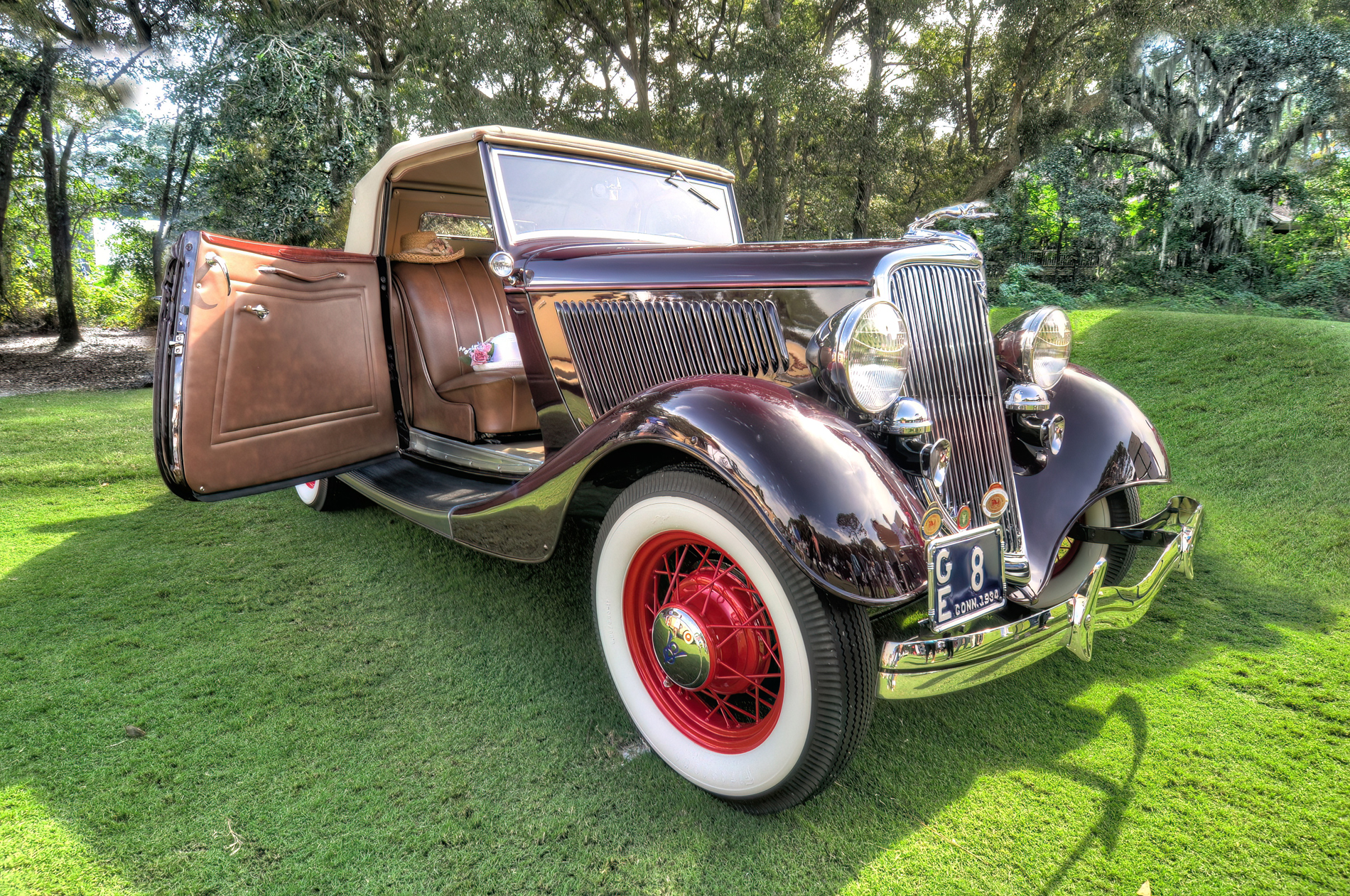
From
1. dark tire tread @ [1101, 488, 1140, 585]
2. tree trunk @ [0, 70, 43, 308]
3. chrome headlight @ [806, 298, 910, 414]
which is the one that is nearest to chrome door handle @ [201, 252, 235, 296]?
chrome headlight @ [806, 298, 910, 414]


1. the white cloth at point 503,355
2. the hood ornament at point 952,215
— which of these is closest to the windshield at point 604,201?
the white cloth at point 503,355

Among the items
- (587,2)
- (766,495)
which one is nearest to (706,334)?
(766,495)

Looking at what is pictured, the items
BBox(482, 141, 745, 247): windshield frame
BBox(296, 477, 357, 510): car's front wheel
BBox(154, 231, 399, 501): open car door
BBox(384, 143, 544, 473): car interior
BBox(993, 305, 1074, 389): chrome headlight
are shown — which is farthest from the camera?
BBox(296, 477, 357, 510): car's front wheel

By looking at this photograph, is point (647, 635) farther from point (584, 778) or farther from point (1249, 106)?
point (1249, 106)

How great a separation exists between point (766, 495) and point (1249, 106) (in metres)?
14.9

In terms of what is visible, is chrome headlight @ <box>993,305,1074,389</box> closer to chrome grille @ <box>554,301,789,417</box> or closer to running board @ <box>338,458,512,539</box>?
chrome grille @ <box>554,301,789,417</box>

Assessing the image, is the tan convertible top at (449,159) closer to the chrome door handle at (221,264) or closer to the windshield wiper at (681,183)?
the windshield wiper at (681,183)

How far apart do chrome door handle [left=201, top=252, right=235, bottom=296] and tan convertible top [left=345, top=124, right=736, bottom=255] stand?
84 cm

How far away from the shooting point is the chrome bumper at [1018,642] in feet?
4.70

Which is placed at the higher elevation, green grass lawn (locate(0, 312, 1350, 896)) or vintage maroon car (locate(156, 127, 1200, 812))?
vintage maroon car (locate(156, 127, 1200, 812))

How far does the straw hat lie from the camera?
3.54m

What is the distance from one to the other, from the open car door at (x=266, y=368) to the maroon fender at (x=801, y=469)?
1692 millimetres

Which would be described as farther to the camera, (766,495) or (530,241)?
(530,241)

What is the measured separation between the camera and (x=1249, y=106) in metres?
11.5
